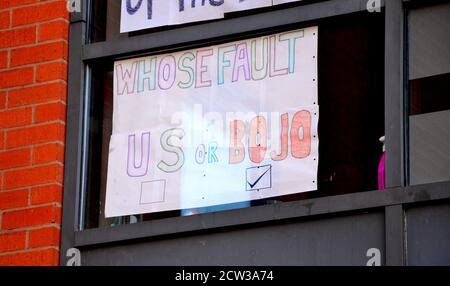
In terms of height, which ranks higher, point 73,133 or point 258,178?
point 73,133

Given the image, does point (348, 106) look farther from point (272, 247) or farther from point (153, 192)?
point (153, 192)

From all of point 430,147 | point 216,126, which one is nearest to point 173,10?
point 216,126

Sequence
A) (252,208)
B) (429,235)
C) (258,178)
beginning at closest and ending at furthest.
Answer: (429,235) < (252,208) < (258,178)

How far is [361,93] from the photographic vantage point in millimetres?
6852

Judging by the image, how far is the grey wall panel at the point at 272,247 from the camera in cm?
650

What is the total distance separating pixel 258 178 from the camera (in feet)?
22.7

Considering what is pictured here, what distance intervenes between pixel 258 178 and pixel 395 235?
0.88 metres

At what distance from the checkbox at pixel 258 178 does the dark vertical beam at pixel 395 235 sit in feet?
2.37

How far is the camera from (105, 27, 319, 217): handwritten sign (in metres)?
6.91

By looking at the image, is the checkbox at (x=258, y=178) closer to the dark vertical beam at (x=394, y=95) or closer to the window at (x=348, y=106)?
the window at (x=348, y=106)

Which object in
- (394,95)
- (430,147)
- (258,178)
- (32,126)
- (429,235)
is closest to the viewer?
(429,235)

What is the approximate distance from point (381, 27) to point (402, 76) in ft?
1.05
